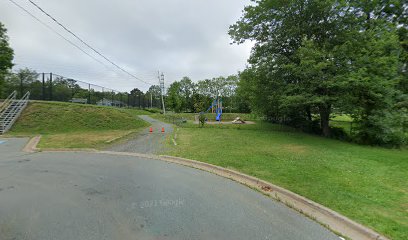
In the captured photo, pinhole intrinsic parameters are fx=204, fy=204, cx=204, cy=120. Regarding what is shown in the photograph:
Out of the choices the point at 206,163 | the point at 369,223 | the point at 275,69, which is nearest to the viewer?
the point at 369,223

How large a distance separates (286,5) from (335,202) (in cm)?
1346

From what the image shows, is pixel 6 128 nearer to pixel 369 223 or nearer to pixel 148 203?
pixel 148 203

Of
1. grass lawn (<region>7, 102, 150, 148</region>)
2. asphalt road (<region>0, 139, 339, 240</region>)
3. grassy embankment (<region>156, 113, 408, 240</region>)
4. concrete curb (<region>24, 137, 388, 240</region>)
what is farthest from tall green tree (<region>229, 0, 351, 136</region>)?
grass lawn (<region>7, 102, 150, 148</region>)

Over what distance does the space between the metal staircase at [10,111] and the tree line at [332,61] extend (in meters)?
17.3

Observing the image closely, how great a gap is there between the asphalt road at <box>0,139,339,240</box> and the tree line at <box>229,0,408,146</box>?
30.5ft

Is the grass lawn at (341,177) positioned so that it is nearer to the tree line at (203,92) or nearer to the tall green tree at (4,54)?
the tall green tree at (4,54)

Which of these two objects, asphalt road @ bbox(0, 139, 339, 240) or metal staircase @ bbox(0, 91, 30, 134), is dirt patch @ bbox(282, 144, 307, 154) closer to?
asphalt road @ bbox(0, 139, 339, 240)

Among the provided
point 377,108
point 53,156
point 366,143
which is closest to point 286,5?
→ point 377,108

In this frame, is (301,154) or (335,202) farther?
(301,154)

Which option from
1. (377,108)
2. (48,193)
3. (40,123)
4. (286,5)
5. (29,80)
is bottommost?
(48,193)

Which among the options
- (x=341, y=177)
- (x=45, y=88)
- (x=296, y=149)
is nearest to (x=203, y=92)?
(x=45, y=88)

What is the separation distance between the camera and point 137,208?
12.5ft

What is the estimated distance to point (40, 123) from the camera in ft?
49.9

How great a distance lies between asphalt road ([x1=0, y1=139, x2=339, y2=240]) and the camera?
→ 3023mm
